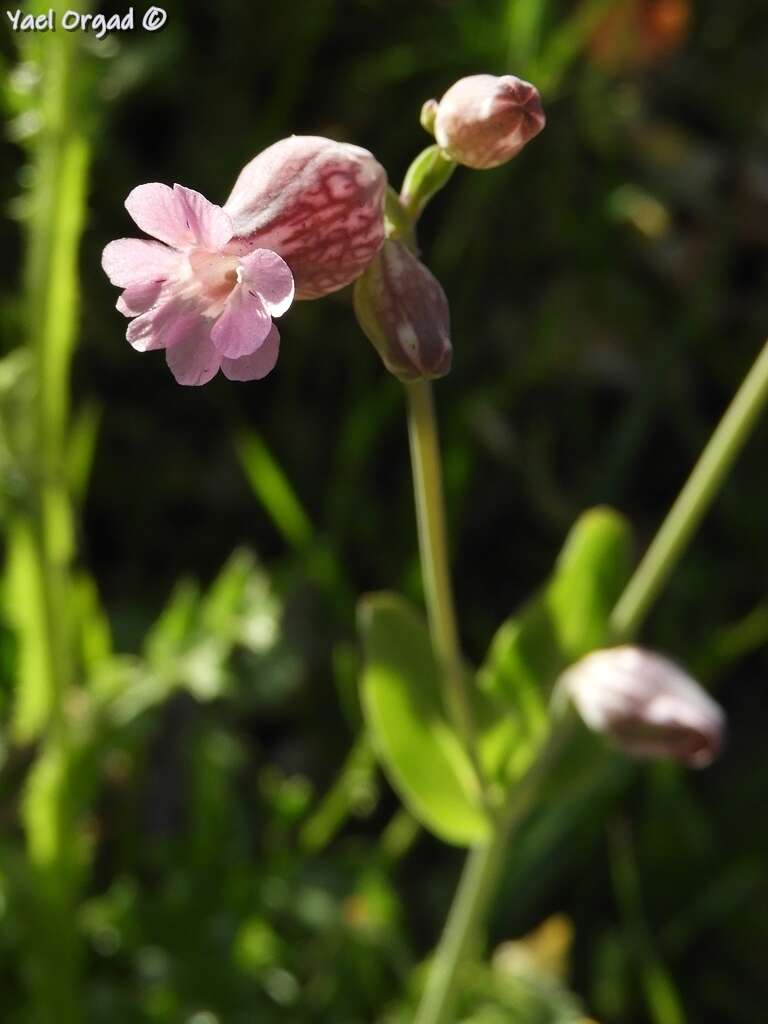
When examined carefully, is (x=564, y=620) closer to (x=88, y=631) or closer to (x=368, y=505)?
(x=368, y=505)

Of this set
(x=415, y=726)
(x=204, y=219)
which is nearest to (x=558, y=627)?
(x=415, y=726)

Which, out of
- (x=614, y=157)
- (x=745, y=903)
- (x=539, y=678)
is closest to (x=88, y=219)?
(x=614, y=157)

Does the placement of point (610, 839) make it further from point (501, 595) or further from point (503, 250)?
point (503, 250)

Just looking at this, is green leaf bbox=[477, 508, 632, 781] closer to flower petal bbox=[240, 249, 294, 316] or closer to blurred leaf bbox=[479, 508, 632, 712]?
blurred leaf bbox=[479, 508, 632, 712]

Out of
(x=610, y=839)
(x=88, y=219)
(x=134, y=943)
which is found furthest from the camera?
(x=88, y=219)

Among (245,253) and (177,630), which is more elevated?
(245,253)

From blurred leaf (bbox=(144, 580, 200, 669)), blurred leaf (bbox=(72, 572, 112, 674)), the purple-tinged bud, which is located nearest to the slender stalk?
the purple-tinged bud
